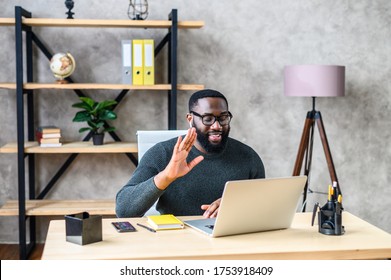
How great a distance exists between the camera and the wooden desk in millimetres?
1806

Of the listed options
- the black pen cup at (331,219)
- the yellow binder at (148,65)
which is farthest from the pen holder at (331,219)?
the yellow binder at (148,65)

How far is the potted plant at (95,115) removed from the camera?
3951 millimetres

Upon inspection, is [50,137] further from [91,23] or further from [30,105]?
[91,23]

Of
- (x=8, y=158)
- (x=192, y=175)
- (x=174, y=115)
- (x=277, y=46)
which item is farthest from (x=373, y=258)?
(x=8, y=158)

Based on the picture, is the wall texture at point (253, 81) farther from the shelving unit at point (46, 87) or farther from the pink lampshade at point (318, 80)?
the pink lampshade at point (318, 80)

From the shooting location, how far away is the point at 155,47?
4320mm

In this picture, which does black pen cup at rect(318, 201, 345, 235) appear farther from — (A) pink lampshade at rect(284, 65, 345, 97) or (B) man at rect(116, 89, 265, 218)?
(A) pink lampshade at rect(284, 65, 345, 97)

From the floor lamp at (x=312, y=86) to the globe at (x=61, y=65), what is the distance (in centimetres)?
153

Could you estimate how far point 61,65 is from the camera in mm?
3977

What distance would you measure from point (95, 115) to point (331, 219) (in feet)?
7.53

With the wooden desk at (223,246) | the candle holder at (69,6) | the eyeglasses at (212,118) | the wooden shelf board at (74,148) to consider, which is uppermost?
the candle holder at (69,6)

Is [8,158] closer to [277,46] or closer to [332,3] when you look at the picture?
[277,46]

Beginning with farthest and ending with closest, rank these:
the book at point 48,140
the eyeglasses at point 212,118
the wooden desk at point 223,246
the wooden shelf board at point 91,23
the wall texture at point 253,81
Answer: the wall texture at point 253,81 < the book at point 48,140 < the wooden shelf board at point 91,23 < the eyeglasses at point 212,118 < the wooden desk at point 223,246

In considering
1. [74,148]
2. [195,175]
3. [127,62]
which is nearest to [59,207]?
[74,148]
